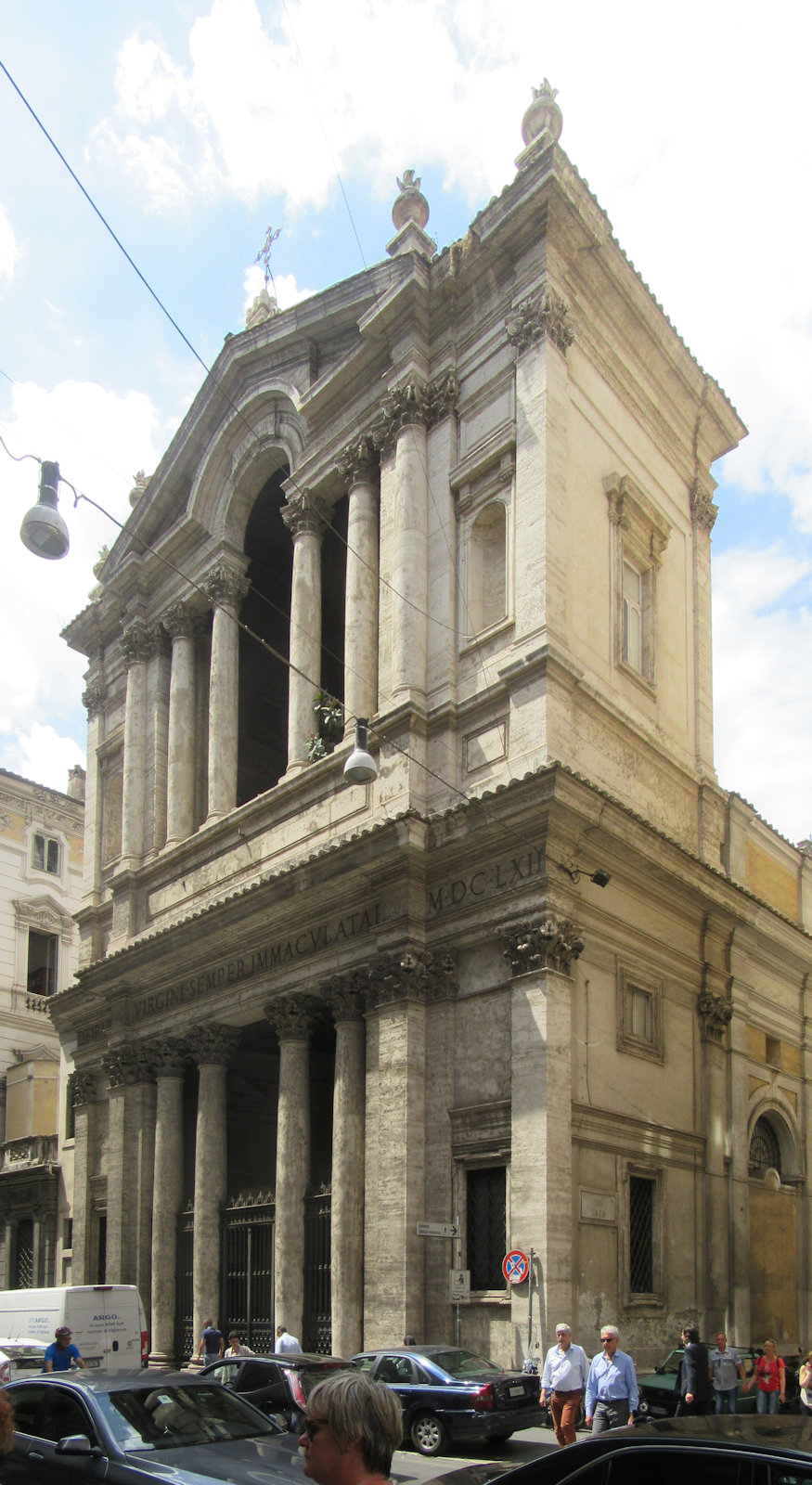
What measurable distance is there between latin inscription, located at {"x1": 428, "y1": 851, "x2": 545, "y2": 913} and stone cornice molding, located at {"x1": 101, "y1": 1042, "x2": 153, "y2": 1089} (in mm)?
10029

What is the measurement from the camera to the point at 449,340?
23.8 m

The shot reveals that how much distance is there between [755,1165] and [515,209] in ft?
57.8

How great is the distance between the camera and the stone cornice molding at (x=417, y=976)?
20.2 meters

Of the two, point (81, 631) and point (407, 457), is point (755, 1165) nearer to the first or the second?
point (407, 457)

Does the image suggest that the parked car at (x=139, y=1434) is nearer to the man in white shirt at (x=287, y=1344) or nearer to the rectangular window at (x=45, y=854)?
the man in white shirt at (x=287, y=1344)

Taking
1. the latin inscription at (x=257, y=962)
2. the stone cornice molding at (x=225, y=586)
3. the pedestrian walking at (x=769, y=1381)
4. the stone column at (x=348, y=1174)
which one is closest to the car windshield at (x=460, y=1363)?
the pedestrian walking at (x=769, y=1381)

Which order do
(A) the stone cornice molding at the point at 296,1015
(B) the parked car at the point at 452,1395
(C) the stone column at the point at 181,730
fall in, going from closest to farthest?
(B) the parked car at the point at 452,1395 < (A) the stone cornice molding at the point at 296,1015 < (C) the stone column at the point at 181,730

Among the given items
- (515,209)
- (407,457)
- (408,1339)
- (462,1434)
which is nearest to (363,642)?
(407,457)

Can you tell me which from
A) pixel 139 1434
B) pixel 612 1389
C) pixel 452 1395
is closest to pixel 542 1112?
pixel 452 1395

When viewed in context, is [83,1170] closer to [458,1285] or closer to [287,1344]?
[287,1344]

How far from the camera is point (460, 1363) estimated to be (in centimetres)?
1536

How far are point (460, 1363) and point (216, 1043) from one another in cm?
1100

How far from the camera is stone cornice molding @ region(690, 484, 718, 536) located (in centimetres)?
2766

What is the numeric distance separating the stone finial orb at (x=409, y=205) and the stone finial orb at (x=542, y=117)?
255 cm
